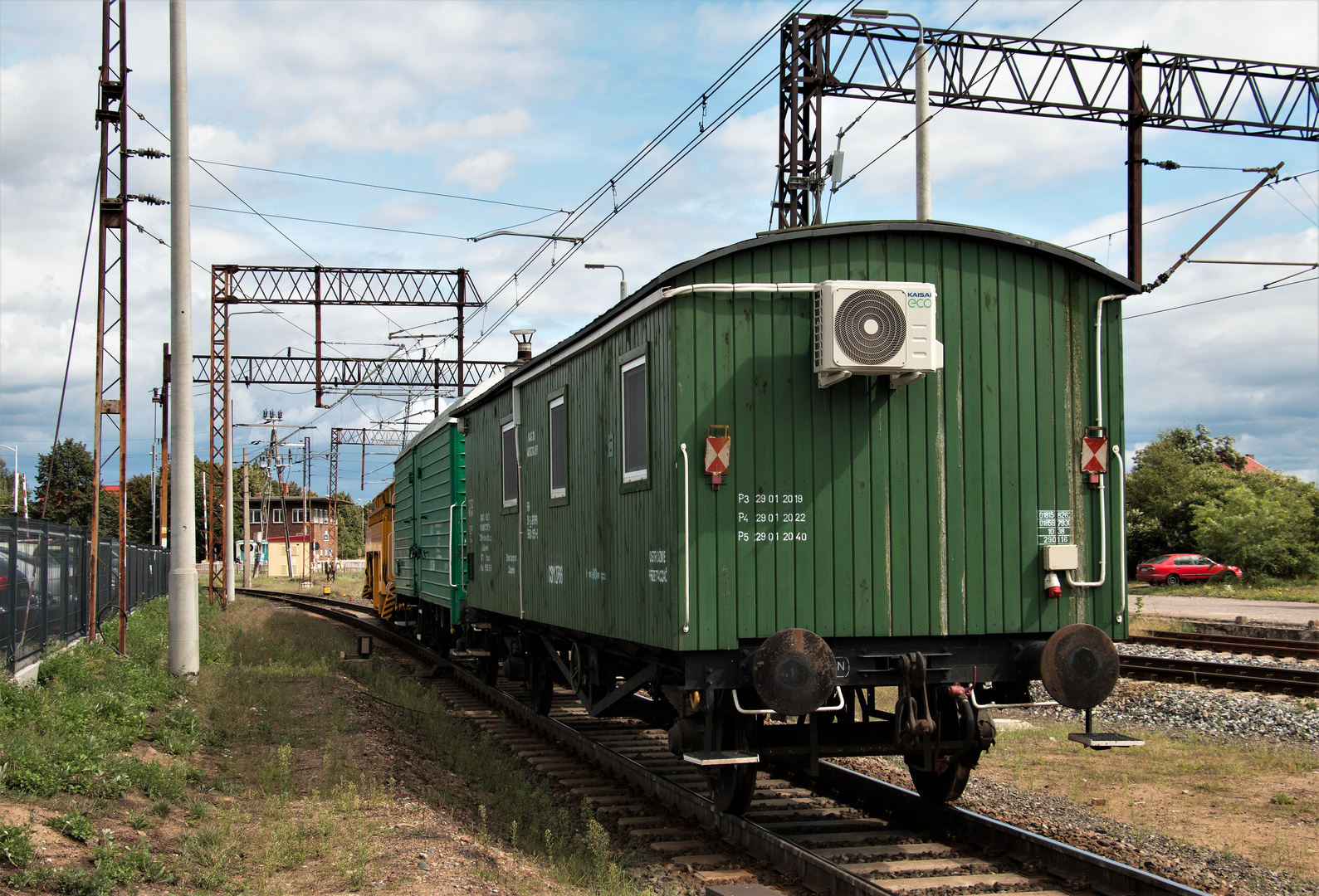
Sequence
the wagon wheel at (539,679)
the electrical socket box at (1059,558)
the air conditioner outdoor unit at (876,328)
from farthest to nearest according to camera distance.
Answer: the wagon wheel at (539,679), the electrical socket box at (1059,558), the air conditioner outdoor unit at (876,328)

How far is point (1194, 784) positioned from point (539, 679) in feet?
21.3

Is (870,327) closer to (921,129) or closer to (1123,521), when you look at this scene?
(1123,521)

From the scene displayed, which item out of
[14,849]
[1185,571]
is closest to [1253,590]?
[1185,571]

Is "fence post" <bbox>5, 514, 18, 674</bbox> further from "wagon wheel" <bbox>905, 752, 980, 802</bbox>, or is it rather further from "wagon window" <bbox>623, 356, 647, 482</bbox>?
"wagon wheel" <bbox>905, 752, 980, 802</bbox>

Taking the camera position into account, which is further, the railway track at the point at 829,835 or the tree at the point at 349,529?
the tree at the point at 349,529

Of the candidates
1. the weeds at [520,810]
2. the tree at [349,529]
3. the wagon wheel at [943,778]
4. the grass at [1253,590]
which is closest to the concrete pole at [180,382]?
the weeds at [520,810]

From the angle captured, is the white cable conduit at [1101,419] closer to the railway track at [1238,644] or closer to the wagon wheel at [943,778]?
the wagon wheel at [943,778]

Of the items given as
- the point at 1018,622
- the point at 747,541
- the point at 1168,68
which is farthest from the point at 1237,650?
the point at 747,541

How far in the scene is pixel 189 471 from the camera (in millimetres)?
13289

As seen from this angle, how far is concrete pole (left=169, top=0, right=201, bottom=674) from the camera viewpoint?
13078mm

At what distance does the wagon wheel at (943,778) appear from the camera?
24.0 ft

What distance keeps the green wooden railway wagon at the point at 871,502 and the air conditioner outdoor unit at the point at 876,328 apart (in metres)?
0.16

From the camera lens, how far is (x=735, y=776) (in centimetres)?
710

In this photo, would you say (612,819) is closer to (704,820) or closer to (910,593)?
(704,820)
